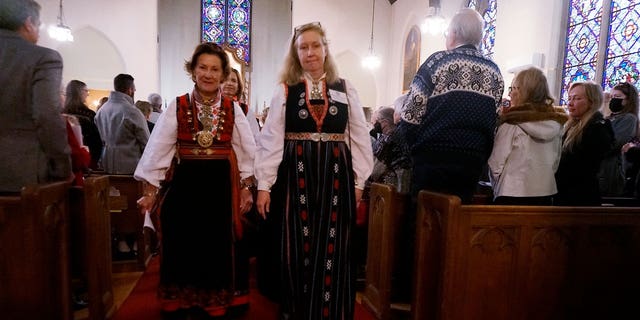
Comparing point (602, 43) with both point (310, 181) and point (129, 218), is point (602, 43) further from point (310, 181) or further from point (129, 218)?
point (129, 218)

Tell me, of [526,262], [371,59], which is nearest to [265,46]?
[371,59]

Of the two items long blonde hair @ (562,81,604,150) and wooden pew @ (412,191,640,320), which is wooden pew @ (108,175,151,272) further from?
long blonde hair @ (562,81,604,150)

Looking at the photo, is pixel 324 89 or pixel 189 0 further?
pixel 189 0

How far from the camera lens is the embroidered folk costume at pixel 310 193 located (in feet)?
6.23

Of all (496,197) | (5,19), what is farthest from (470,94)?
(5,19)

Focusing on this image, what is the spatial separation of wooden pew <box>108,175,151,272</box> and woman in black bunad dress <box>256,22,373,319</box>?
7.29 ft

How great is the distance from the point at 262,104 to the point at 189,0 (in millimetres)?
4397

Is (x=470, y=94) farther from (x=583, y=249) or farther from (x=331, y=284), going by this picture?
(x=331, y=284)

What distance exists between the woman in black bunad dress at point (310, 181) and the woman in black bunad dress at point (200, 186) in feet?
1.36

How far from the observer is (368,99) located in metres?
13.2

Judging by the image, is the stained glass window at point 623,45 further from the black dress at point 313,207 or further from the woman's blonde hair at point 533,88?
the black dress at point 313,207

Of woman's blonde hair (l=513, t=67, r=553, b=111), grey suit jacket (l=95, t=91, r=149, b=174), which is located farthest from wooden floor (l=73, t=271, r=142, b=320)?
woman's blonde hair (l=513, t=67, r=553, b=111)

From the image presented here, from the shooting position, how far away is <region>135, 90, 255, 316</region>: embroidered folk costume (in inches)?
85.7

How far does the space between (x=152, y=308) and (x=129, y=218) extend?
47.3 inches
